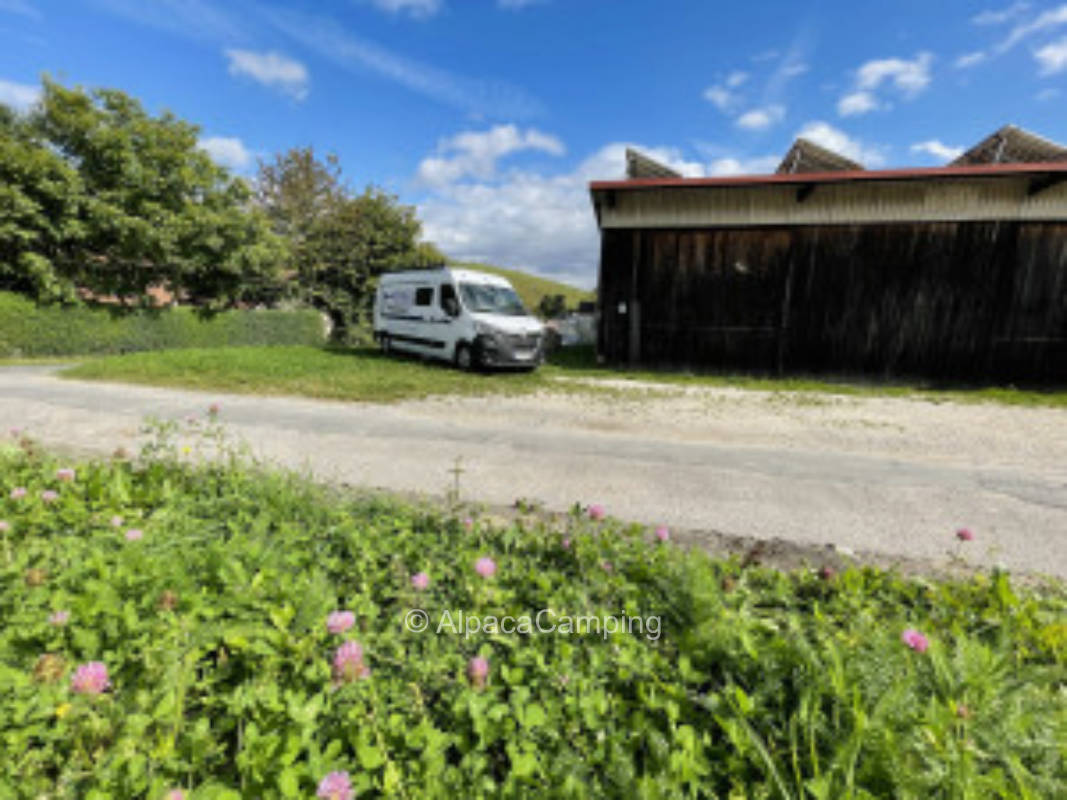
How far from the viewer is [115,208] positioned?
14.9 metres

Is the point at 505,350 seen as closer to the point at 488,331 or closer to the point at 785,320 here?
the point at 488,331

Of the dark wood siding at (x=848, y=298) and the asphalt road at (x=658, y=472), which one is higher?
the dark wood siding at (x=848, y=298)

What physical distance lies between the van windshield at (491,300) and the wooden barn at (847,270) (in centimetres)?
308

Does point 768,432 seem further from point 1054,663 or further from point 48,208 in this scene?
point 48,208

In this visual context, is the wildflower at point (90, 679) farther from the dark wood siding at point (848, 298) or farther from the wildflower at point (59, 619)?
the dark wood siding at point (848, 298)

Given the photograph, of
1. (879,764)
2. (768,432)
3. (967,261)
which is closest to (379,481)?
(879,764)

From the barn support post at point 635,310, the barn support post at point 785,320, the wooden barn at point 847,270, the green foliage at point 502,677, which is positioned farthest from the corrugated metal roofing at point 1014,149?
the green foliage at point 502,677

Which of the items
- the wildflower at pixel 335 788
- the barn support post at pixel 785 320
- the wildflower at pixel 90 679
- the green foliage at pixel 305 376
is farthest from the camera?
the barn support post at pixel 785 320

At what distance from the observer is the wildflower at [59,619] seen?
1.49 meters

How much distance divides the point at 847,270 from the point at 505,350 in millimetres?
9737

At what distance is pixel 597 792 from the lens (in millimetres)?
1207

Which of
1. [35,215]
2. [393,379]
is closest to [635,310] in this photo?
[393,379]

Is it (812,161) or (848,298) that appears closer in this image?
(848,298)

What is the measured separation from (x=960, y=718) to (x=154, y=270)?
75.2 ft
